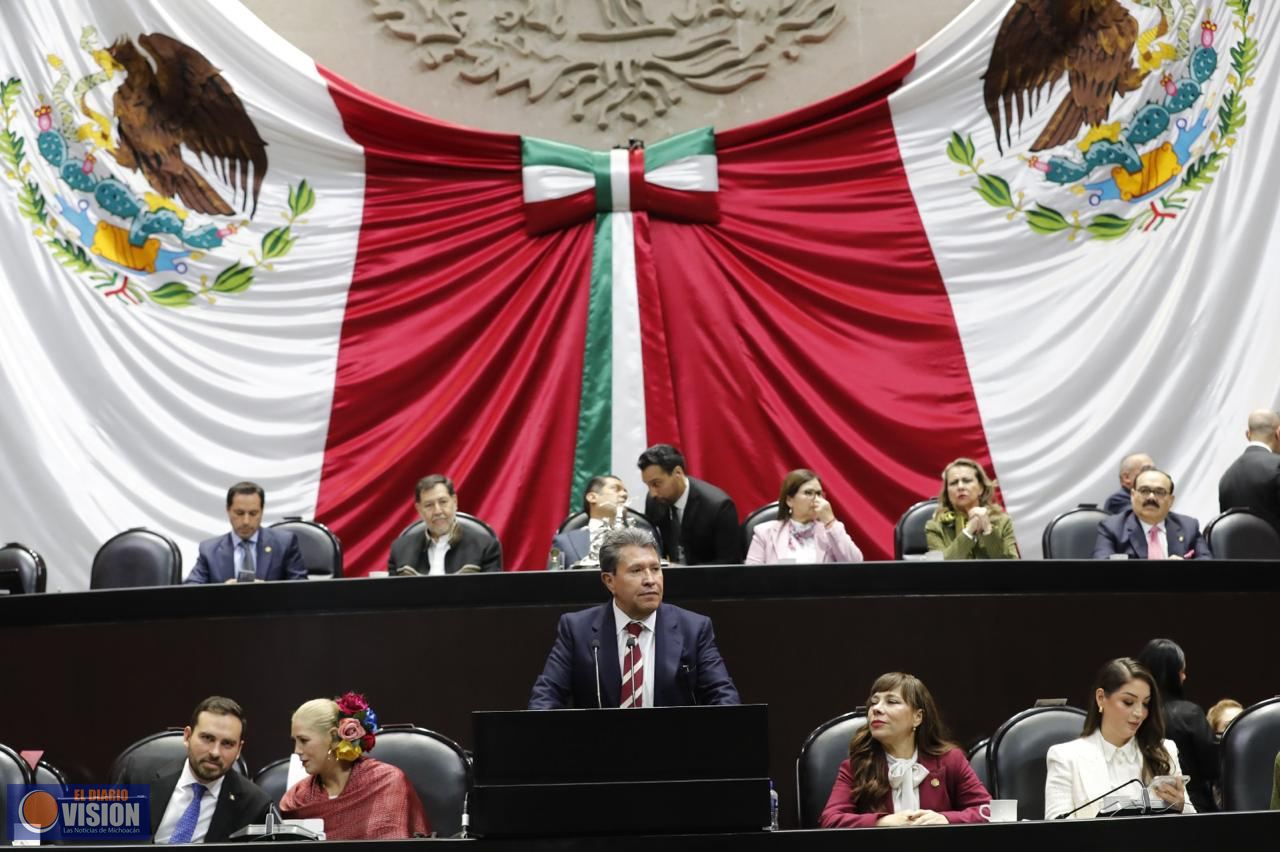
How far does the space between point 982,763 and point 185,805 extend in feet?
7.11

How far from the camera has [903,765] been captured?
4.54 metres

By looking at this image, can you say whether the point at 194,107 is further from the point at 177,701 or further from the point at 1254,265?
the point at 1254,265

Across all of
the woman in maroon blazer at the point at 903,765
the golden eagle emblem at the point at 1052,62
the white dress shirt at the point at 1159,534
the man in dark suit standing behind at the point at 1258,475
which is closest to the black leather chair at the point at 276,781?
the woman in maroon blazer at the point at 903,765

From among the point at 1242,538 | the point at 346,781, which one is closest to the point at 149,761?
the point at 346,781

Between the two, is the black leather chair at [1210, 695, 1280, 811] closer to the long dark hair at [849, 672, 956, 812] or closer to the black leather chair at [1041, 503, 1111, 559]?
the long dark hair at [849, 672, 956, 812]

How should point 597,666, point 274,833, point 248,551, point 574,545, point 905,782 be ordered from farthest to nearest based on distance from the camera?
point 248,551
point 574,545
point 597,666
point 905,782
point 274,833

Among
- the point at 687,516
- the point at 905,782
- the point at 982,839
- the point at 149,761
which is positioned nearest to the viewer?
the point at 982,839

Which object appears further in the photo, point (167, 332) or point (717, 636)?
point (167, 332)

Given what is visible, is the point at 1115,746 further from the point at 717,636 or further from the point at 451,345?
the point at 451,345

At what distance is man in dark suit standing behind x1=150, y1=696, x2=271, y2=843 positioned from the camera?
193 inches

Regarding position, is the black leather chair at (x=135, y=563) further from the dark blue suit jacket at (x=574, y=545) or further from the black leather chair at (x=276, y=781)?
the black leather chair at (x=276, y=781)

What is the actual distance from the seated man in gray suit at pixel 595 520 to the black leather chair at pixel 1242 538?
2.22 meters

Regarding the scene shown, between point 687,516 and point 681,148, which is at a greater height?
point 681,148

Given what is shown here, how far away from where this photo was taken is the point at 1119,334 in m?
8.55
